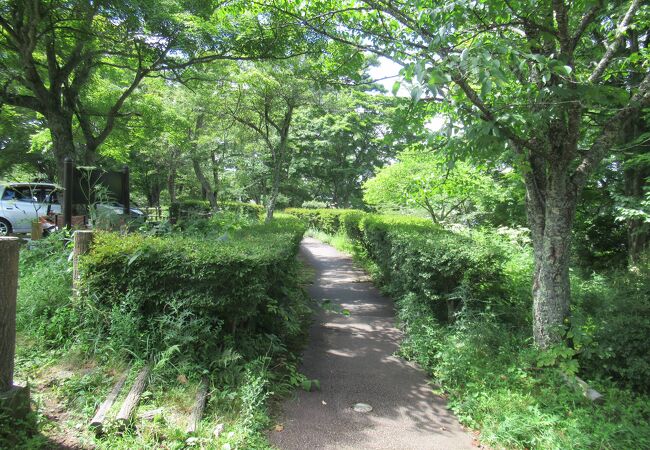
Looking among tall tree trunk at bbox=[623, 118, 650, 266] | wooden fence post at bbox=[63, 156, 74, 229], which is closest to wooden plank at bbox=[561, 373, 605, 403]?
tall tree trunk at bbox=[623, 118, 650, 266]

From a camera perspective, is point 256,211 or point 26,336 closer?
point 26,336

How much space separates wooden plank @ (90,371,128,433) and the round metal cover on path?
207cm

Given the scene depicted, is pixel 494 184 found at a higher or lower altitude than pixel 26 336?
higher

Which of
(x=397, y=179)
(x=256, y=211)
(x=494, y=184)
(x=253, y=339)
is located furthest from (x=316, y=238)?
(x=253, y=339)

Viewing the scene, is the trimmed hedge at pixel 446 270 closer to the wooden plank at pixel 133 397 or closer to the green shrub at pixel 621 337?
the green shrub at pixel 621 337

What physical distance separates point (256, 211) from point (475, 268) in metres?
18.3

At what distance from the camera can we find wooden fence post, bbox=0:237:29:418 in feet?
8.09

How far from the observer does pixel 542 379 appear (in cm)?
358

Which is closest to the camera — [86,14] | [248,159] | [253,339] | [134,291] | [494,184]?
[134,291]

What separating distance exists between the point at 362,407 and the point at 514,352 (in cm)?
182

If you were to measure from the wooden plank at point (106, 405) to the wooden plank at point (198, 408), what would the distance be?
0.61m

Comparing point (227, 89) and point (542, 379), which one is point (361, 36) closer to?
point (542, 379)

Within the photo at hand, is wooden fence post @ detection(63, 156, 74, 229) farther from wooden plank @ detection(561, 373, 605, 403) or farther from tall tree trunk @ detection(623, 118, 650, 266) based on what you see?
tall tree trunk @ detection(623, 118, 650, 266)

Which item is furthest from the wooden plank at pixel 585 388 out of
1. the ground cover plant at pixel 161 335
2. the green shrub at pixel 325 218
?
the green shrub at pixel 325 218
